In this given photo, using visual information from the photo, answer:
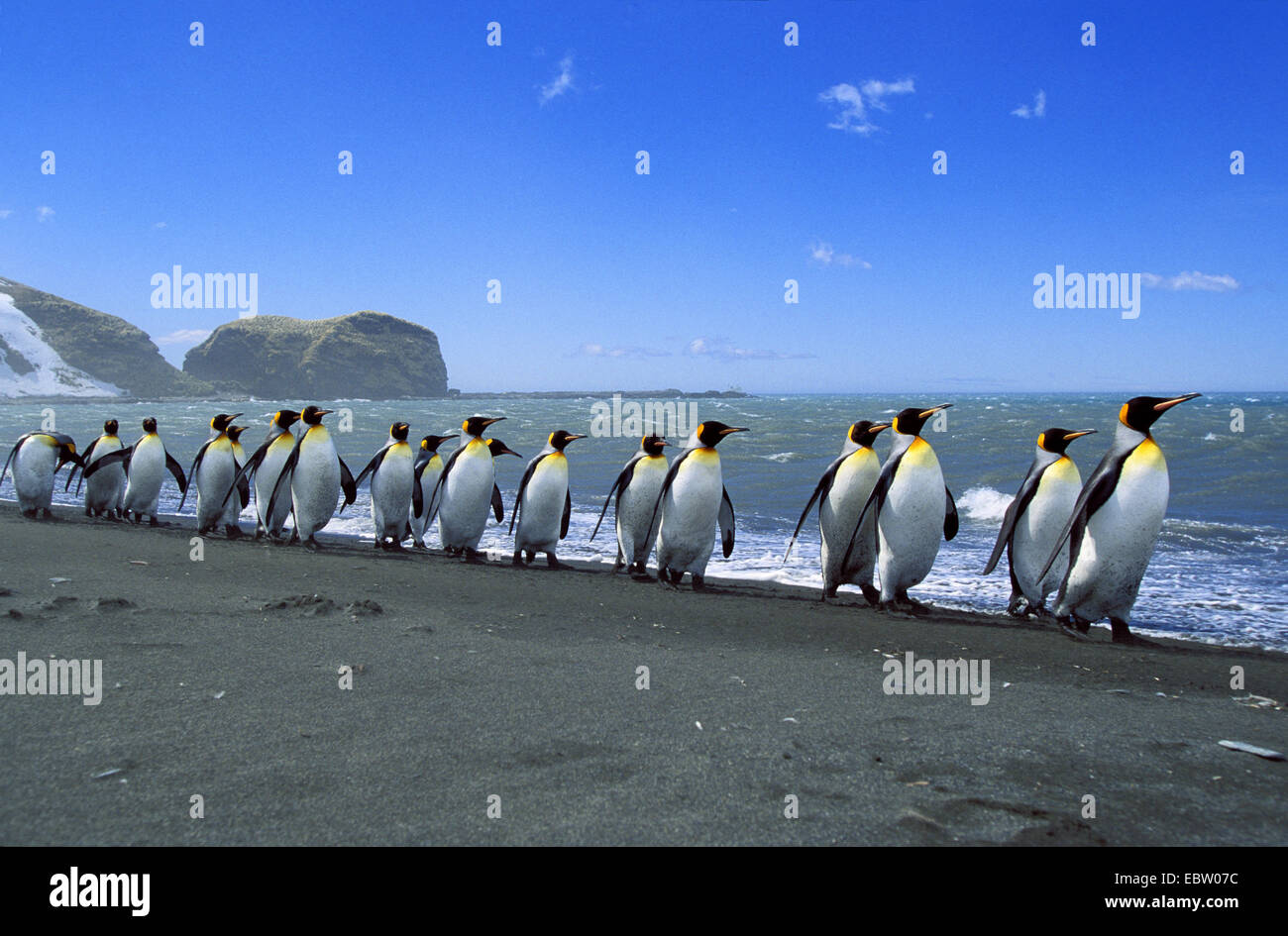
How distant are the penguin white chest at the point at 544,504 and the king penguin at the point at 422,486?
1732mm

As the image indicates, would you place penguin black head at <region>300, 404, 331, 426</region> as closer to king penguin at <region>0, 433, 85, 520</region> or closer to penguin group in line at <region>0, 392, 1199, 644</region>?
penguin group in line at <region>0, 392, 1199, 644</region>

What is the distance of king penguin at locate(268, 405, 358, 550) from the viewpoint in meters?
9.79

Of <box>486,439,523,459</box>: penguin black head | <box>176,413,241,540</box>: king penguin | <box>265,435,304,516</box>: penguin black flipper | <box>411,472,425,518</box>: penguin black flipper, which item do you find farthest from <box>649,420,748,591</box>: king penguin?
<box>176,413,241,540</box>: king penguin

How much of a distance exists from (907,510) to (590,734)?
417 cm

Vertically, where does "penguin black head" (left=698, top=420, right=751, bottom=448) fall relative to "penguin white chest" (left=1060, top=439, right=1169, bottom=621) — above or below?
above

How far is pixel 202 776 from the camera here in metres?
2.69

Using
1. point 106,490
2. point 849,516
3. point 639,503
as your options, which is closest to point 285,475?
point 106,490

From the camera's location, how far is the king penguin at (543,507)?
9.00m

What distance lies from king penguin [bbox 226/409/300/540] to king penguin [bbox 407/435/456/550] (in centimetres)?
149

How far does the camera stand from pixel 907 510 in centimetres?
664

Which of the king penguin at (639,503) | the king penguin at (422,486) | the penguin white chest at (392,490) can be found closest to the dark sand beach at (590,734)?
the king penguin at (639,503)
